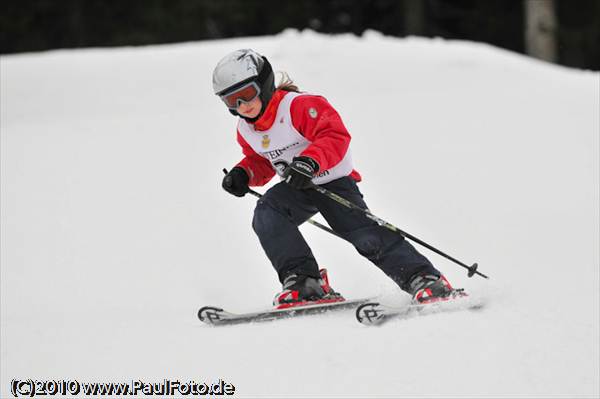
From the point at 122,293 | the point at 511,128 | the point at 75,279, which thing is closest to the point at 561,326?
the point at 122,293

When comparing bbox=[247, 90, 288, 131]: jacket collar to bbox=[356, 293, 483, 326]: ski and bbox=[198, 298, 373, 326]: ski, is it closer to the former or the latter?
bbox=[198, 298, 373, 326]: ski

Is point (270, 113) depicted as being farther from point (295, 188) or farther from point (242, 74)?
point (295, 188)

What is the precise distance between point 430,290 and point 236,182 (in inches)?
51.8

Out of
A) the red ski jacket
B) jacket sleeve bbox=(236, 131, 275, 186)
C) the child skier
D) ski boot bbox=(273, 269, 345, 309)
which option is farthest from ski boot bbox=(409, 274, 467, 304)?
jacket sleeve bbox=(236, 131, 275, 186)

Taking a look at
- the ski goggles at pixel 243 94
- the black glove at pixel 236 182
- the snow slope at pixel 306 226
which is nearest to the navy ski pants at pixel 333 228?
the black glove at pixel 236 182

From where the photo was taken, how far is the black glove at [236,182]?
4582 millimetres

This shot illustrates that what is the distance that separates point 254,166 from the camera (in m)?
4.75

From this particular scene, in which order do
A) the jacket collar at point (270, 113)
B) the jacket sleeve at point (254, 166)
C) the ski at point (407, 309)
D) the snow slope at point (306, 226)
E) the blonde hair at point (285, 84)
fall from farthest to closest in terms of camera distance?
1. the jacket sleeve at point (254, 166)
2. the blonde hair at point (285, 84)
3. the jacket collar at point (270, 113)
4. the ski at point (407, 309)
5. the snow slope at point (306, 226)

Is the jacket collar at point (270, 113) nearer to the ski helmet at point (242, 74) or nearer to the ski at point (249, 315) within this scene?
the ski helmet at point (242, 74)

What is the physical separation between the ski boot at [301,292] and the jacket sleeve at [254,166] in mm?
684

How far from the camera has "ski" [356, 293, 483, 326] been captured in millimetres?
3865

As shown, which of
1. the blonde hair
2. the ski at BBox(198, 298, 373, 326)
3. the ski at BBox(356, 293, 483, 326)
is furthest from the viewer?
the blonde hair

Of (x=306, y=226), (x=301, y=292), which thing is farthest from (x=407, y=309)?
(x=306, y=226)

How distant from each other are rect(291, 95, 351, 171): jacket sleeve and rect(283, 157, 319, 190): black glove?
9 cm
